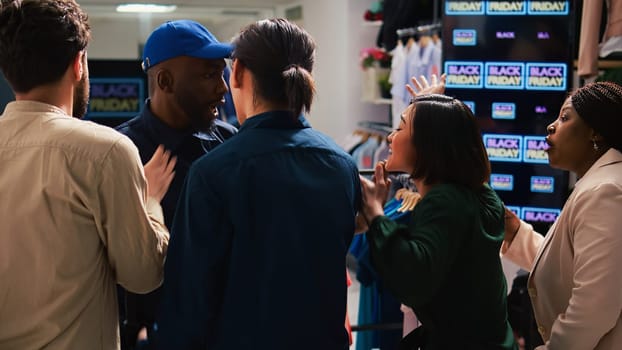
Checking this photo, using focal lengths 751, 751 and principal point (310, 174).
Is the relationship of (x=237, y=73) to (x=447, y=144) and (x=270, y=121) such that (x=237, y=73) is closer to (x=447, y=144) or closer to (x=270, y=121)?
(x=270, y=121)

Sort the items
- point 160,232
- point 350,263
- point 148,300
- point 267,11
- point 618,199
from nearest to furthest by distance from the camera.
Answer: point 160,232 → point 618,199 → point 148,300 → point 350,263 → point 267,11

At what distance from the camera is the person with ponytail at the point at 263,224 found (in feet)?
5.61

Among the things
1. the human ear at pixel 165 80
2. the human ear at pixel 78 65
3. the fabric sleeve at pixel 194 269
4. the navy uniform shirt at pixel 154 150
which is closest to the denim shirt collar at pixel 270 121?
the fabric sleeve at pixel 194 269

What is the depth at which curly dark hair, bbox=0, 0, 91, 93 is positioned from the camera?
171cm

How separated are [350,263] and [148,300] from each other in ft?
15.5

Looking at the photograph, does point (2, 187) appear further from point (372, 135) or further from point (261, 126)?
A: point (372, 135)

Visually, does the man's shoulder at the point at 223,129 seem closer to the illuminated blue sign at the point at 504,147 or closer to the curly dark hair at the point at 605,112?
the curly dark hair at the point at 605,112

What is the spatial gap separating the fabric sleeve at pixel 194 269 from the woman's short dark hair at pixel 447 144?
552 millimetres

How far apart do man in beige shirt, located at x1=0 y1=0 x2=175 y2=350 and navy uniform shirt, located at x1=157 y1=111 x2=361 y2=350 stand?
15cm

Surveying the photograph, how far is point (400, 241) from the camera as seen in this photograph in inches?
A: 70.4

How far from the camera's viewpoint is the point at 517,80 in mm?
4832

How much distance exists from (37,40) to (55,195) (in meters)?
0.36

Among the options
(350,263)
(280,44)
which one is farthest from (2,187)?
(350,263)

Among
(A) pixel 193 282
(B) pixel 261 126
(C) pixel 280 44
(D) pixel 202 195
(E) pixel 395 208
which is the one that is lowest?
(E) pixel 395 208
